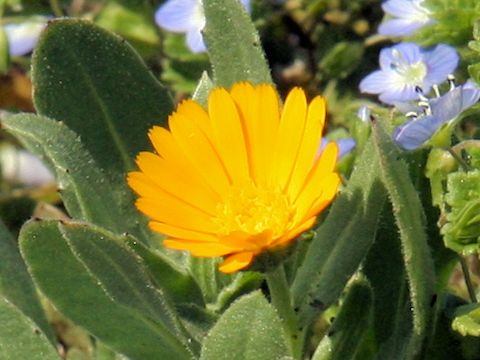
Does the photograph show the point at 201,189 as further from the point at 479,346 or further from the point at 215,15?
the point at 479,346

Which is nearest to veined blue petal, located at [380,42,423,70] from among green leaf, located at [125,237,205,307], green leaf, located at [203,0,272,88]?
green leaf, located at [203,0,272,88]

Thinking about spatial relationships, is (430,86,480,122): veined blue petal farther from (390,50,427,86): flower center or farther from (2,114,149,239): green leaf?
(2,114,149,239): green leaf

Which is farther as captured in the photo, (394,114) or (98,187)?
(394,114)

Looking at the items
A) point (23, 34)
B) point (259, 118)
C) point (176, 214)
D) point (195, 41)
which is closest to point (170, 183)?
point (176, 214)

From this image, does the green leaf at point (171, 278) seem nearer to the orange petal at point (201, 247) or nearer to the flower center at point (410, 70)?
the orange petal at point (201, 247)

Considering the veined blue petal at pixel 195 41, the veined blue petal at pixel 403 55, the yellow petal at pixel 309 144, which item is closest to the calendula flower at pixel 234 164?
the yellow petal at pixel 309 144

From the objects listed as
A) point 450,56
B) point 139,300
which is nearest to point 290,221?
point 139,300
